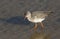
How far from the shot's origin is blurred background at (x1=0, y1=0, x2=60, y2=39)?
7219mm

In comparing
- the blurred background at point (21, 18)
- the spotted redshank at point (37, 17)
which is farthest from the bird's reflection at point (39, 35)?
the spotted redshank at point (37, 17)

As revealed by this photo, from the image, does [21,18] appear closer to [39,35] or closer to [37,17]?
[37,17]

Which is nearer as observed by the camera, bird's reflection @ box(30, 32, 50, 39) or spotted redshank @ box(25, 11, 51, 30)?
bird's reflection @ box(30, 32, 50, 39)

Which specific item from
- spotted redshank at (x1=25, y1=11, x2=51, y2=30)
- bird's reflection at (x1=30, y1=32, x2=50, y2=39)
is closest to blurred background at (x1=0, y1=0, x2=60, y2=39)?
bird's reflection at (x1=30, y1=32, x2=50, y2=39)

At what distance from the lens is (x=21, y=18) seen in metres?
8.02

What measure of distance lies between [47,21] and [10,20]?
119 cm

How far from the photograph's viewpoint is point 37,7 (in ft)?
28.5

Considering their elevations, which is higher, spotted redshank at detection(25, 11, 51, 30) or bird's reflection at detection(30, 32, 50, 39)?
spotted redshank at detection(25, 11, 51, 30)

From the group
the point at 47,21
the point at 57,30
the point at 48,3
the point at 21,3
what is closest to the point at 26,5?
the point at 21,3

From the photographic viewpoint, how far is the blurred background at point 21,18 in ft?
23.7

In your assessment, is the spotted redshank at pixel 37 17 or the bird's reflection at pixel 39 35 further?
the spotted redshank at pixel 37 17

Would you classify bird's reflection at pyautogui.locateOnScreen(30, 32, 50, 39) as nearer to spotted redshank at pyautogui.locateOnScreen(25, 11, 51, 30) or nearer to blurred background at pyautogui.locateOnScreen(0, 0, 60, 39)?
blurred background at pyautogui.locateOnScreen(0, 0, 60, 39)

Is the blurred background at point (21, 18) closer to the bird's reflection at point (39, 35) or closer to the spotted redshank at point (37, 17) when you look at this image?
the bird's reflection at point (39, 35)

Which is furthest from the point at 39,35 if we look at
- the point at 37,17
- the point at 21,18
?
the point at 21,18
